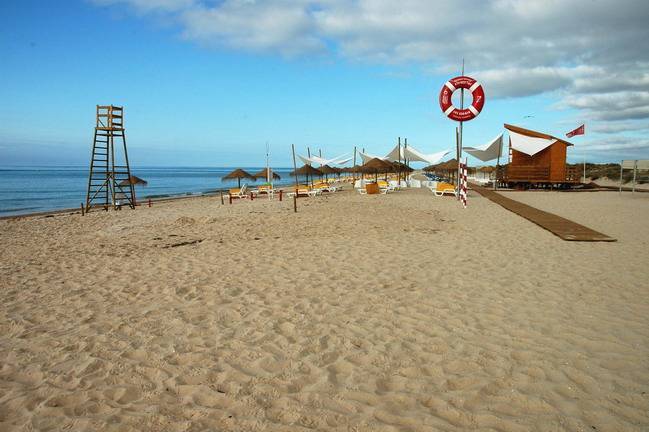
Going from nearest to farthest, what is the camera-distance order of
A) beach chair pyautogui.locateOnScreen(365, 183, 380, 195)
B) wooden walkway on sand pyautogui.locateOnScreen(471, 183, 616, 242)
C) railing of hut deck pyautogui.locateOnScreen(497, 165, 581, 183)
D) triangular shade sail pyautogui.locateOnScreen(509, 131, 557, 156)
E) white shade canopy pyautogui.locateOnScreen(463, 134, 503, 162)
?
wooden walkway on sand pyautogui.locateOnScreen(471, 183, 616, 242)
beach chair pyautogui.locateOnScreen(365, 183, 380, 195)
triangular shade sail pyautogui.locateOnScreen(509, 131, 557, 156)
railing of hut deck pyautogui.locateOnScreen(497, 165, 581, 183)
white shade canopy pyautogui.locateOnScreen(463, 134, 503, 162)

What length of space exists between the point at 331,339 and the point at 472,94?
41.8ft

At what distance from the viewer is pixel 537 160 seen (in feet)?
69.7

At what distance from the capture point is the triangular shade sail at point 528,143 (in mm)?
20453

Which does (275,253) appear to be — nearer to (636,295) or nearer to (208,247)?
(208,247)

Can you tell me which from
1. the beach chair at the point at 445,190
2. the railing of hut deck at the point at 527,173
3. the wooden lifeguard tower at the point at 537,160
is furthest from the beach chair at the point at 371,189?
the railing of hut deck at the point at 527,173

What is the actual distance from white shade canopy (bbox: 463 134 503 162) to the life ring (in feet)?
26.4

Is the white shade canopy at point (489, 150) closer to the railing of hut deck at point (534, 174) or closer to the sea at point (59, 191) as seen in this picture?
the railing of hut deck at point (534, 174)

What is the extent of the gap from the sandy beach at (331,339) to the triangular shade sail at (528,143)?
51.0 feet

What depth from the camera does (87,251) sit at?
7195 mm

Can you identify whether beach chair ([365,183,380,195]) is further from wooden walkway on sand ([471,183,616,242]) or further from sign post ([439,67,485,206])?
wooden walkway on sand ([471,183,616,242])

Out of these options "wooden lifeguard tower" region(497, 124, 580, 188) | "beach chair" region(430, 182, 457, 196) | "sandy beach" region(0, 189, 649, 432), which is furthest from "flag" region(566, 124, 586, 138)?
"sandy beach" region(0, 189, 649, 432)

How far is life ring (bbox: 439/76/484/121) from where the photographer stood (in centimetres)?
1359

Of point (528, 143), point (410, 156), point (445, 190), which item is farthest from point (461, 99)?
point (410, 156)

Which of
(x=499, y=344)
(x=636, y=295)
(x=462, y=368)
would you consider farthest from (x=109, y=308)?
(x=636, y=295)
